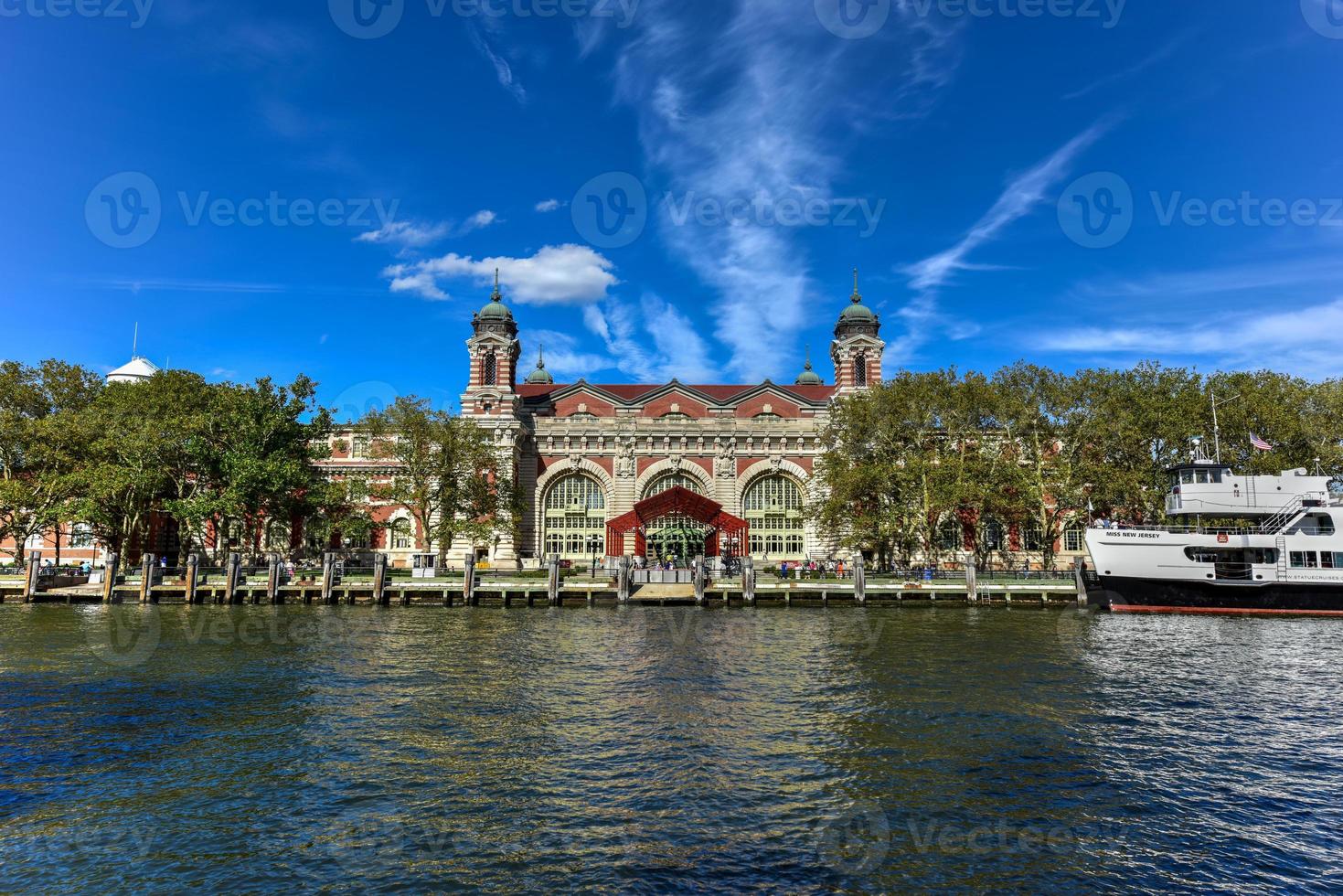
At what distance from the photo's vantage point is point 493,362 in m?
67.4

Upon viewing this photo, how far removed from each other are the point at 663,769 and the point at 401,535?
5494cm

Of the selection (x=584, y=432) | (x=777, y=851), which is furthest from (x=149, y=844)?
(x=584, y=432)

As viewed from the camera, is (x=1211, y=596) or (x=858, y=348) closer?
(x=1211, y=596)

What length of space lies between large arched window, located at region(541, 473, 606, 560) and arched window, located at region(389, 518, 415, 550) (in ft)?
35.9

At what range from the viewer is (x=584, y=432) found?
66.0 m

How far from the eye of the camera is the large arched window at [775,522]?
2566 inches

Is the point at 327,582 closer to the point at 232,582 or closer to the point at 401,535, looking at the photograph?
the point at 232,582

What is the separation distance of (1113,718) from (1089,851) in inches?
320

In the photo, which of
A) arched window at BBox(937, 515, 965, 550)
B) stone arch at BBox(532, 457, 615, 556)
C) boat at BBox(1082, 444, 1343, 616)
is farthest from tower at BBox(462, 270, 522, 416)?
boat at BBox(1082, 444, 1343, 616)

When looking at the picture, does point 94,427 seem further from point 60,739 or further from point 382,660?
point 60,739

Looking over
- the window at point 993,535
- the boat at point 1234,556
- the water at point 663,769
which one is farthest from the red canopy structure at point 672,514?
the water at point 663,769

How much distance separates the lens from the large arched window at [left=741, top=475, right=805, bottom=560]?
6519 centimetres

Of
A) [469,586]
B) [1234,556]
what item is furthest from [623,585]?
[1234,556]

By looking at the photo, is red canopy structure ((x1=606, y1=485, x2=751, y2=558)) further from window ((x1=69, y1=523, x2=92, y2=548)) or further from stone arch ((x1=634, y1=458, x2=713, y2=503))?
window ((x1=69, y1=523, x2=92, y2=548))
